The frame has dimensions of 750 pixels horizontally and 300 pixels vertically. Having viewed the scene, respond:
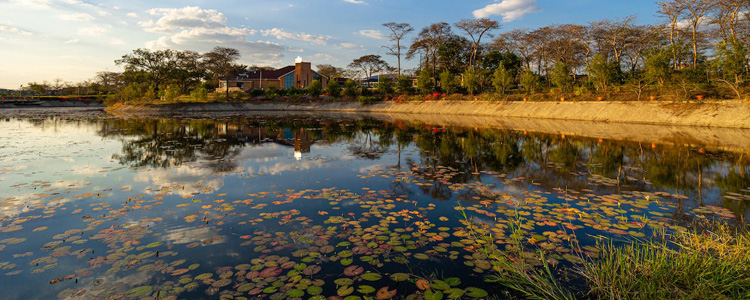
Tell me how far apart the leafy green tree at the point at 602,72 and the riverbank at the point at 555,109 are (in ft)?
13.8

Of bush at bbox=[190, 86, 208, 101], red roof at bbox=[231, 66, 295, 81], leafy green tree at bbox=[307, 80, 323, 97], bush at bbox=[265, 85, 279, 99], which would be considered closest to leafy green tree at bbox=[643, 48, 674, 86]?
leafy green tree at bbox=[307, 80, 323, 97]

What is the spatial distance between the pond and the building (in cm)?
7592

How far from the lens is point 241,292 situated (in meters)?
4.42

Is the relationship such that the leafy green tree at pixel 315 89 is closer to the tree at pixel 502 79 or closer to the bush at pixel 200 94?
the bush at pixel 200 94

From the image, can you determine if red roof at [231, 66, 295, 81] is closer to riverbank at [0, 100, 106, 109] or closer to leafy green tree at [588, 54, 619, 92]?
riverbank at [0, 100, 106, 109]

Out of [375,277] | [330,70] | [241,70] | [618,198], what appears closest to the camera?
[375,277]

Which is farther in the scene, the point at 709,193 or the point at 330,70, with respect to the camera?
the point at 330,70

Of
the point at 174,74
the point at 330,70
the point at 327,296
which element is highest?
the point at 330,70

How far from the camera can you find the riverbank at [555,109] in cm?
2709

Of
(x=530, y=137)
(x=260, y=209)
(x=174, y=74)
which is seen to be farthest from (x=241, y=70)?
(x=260, y=209)

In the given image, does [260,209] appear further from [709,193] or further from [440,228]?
[709,193]

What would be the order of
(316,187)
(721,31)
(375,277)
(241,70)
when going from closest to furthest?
1. (375,277)
2. (316,187)
3. (721,31)
4. (241,70)

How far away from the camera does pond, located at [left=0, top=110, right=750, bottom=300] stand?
4746 millimetres

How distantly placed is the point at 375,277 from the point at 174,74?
264 feet
